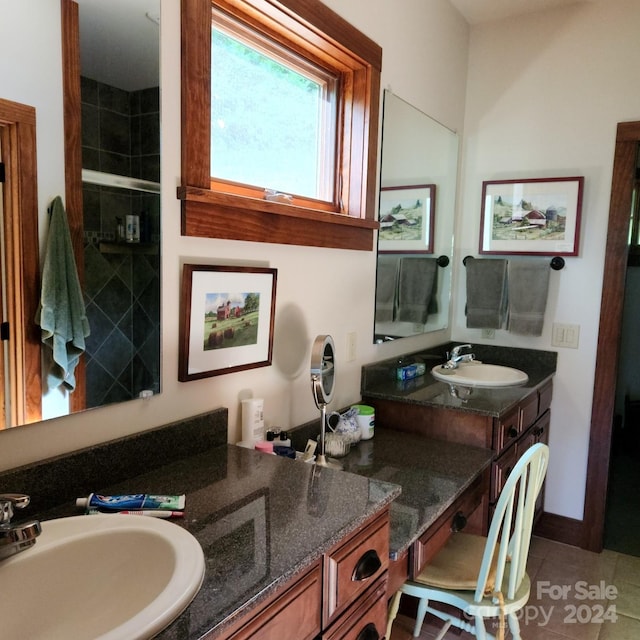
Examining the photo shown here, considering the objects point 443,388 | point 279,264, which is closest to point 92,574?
point 279,264

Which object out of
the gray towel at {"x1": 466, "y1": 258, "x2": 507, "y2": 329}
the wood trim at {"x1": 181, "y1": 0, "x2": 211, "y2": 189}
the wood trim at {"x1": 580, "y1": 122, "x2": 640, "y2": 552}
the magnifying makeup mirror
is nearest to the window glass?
the wood trim at {"x1": 181, "y1": 0, "x2": 211, "y2": 189}

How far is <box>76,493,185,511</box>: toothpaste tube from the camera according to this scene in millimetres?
1012

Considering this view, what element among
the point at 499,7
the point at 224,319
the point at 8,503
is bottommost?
the point at 8,503

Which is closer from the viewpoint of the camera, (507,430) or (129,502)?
(129,502)

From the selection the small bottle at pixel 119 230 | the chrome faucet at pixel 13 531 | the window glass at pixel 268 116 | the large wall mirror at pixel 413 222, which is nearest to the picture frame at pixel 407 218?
the large wall mirror at pixel 413 222

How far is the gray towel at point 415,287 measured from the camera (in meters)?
2.39

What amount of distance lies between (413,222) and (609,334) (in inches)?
41.4

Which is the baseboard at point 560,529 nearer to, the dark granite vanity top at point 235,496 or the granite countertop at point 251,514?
the dark granite vanity top at point 235,496

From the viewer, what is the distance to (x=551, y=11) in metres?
2.55

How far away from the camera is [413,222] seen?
2.43 metres

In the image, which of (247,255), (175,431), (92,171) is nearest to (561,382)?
(247,255)

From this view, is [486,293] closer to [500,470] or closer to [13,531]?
[500,470]

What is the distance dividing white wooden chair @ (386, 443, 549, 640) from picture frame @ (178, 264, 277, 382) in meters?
0.76

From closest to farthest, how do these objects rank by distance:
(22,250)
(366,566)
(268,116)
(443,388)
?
(22,250) → (366,566) → (268,116) → (443,388)
